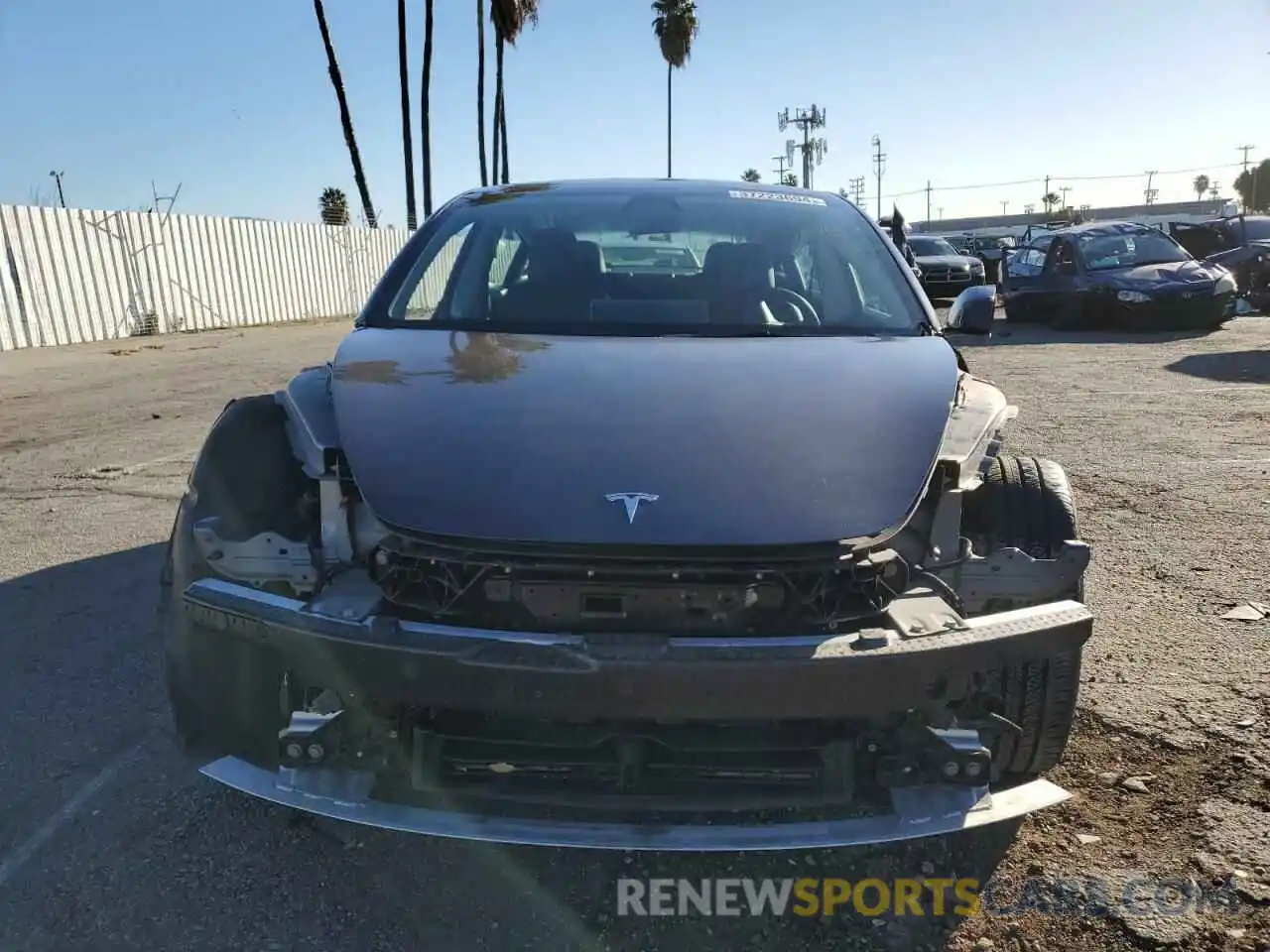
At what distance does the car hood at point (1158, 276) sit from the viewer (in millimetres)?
13242

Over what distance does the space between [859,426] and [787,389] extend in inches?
10.0

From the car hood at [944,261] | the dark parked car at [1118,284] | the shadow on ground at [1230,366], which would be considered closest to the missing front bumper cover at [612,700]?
the shadow on ground at [1230,366]

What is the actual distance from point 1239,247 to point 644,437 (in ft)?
55.0

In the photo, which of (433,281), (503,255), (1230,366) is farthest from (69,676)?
(1230,366)

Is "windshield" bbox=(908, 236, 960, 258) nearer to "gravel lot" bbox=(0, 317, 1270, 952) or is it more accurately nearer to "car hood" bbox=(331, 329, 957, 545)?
"gravel lot" bbox=(0, 317, 1270, 952)

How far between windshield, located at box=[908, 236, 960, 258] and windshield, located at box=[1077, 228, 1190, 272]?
565 centimetres

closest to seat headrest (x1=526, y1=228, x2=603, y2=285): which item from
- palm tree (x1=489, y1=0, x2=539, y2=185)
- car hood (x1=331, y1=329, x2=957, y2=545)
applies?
car hood (x1=331, y1=329, x2=957, y2=545)

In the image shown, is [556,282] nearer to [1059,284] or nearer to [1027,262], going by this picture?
[1059,284]

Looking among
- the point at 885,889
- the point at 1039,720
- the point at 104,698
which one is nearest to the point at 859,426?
the point at 1039,720

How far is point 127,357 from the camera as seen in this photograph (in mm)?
13023

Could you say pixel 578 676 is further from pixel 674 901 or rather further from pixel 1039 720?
pixel 1039 720

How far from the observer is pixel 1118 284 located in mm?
13523

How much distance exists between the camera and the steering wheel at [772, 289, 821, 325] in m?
3.16

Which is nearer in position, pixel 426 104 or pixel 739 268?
pixel 739 268
